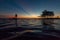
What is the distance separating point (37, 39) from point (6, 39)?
288 cm

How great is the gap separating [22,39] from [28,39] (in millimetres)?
557

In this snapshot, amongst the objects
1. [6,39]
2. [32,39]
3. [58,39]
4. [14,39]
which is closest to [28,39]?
[32,39]

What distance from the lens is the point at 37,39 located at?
458 inches

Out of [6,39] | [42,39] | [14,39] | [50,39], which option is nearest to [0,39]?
[6,39]

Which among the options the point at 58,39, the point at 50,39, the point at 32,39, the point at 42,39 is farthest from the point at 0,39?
the point at 58,39

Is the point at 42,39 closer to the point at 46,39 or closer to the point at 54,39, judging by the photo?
the point at 46,39

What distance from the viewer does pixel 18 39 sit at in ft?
37.4

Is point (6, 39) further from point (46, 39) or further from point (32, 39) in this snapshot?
point (46, 39)

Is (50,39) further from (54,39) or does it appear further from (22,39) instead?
(22,39)

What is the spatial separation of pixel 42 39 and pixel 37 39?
1.54 ft

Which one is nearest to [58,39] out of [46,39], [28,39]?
[46,39]

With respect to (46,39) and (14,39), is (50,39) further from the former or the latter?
(14,39)

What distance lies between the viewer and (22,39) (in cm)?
1145

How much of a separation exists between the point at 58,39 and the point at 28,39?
9.32 ft
